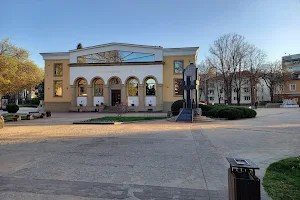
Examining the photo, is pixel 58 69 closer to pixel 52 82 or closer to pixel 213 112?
pixel 52 82

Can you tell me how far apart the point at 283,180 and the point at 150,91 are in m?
31.0

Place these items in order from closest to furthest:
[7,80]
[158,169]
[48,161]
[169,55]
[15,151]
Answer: [158,169]
[48,161]
[15,151]
[7,80]
[169,55]

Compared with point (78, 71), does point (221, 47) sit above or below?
above

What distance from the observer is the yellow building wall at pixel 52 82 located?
36.6m

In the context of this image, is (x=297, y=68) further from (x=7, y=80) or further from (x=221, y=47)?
(x=7, y=80)

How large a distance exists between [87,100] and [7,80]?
596 inches

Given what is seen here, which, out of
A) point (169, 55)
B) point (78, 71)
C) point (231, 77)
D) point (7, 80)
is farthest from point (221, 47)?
point (7, 80)

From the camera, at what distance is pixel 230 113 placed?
744 inches

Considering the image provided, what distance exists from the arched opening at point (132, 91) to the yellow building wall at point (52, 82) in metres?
9.79

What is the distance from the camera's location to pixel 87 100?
117ft

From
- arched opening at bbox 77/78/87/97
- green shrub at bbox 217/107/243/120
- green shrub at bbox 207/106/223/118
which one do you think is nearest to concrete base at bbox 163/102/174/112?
green shrub at bbox 207/106/223/118

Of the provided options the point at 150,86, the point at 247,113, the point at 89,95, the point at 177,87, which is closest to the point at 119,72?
the point at 150,86

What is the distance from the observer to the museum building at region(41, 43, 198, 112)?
34.0m

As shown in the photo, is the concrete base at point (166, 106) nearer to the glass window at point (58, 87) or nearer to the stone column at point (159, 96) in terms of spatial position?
the stone column at point (159, 96)
